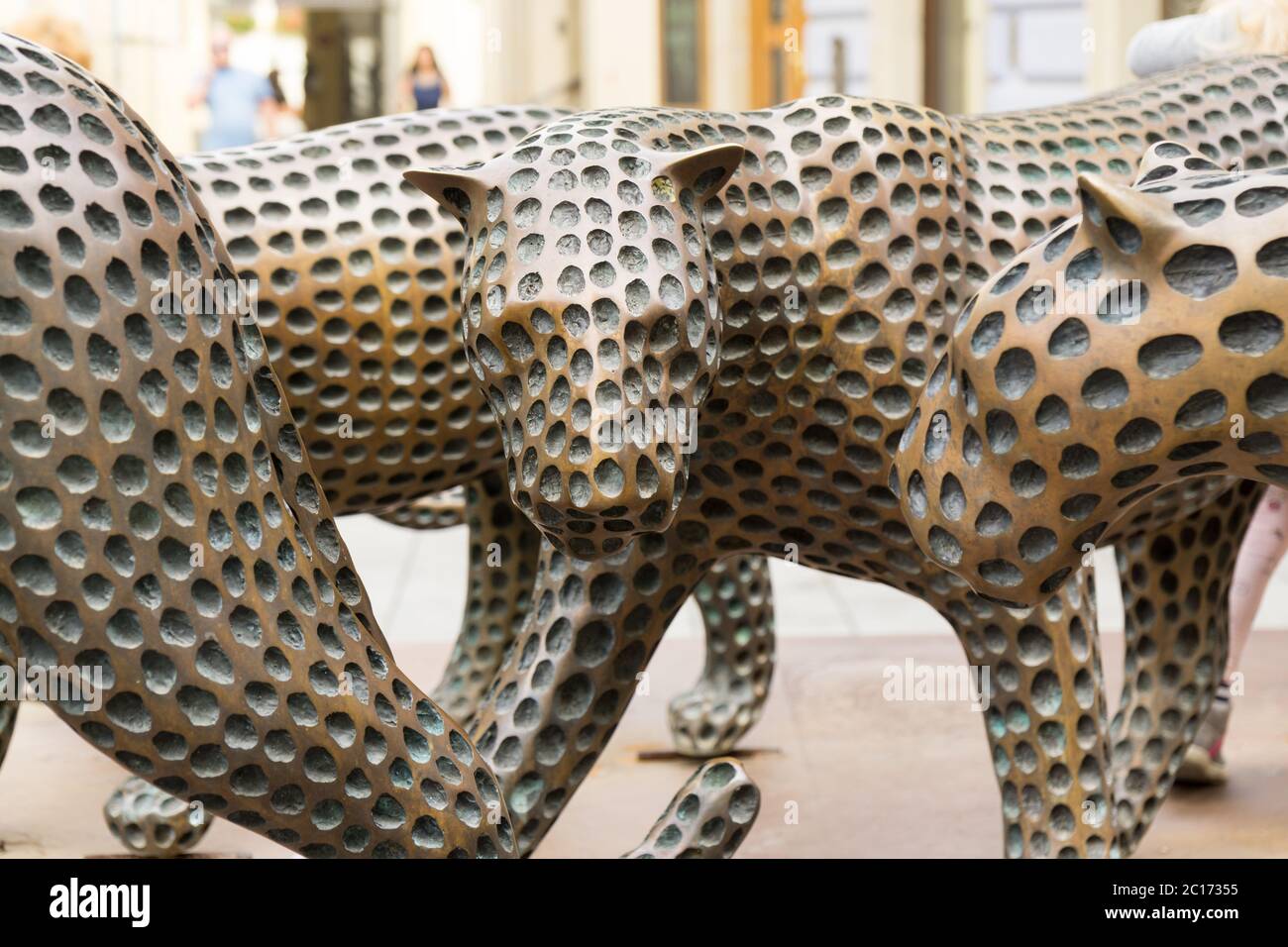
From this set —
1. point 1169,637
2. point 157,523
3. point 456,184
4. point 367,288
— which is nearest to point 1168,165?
point 456,184

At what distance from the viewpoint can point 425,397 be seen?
10.8 ft

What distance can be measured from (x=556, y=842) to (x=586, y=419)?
1897mm

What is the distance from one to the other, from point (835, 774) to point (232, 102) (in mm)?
7268

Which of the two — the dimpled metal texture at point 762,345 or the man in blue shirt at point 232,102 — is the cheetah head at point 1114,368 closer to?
the dimpled metal texture at point 762,345

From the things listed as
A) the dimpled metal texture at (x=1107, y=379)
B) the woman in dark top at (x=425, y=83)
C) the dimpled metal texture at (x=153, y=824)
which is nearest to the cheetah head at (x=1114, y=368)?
the dimpled metal texture at (x=1107, y=379)

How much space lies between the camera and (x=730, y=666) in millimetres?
4508

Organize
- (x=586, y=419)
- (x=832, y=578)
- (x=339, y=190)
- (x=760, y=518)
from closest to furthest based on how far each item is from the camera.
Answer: (x=586, y=419) → (x=760, y=518) → (x=339, y=190) → (x=832, y=578)

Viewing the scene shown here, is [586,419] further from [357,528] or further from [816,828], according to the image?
[357,528]

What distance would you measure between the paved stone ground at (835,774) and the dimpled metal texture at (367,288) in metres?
0.97

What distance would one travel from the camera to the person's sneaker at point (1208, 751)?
13.3ft

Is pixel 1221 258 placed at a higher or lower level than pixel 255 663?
higher

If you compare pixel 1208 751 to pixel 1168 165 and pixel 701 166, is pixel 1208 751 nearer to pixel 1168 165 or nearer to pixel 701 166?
pixel 701 166
